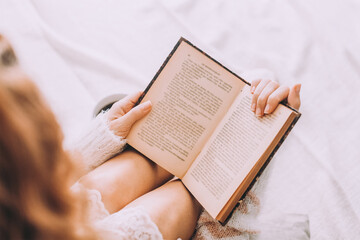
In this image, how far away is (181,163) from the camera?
1.76 ft

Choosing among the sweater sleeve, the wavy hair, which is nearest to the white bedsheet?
the sweater sleeve

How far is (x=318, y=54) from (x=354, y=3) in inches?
8.1

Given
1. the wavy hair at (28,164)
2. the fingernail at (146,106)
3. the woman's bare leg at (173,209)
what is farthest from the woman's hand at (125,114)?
the wavy hair at (28,164)

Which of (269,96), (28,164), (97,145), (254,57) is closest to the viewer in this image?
(28,164)

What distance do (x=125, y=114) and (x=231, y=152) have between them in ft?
0.65

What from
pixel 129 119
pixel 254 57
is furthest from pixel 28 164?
pixel 254 57

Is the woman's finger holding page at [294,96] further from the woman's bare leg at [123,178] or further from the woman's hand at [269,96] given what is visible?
the woman's bare leg at [123,178]

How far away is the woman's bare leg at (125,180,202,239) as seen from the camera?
48 cm

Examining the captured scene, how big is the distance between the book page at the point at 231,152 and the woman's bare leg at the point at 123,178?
79 millimetres

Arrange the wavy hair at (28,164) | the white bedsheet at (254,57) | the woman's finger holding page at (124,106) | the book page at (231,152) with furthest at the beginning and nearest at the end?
the white bedsheet at (254,57) → the woman's finger holding page at (124,106) → the book page at (231,152) → the wavy hair at (28,164)

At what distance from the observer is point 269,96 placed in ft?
1.50

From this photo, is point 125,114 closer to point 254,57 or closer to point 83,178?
point 83,178

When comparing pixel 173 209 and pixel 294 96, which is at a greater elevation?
pixel 294 96

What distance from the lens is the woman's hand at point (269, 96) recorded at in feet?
1.50
